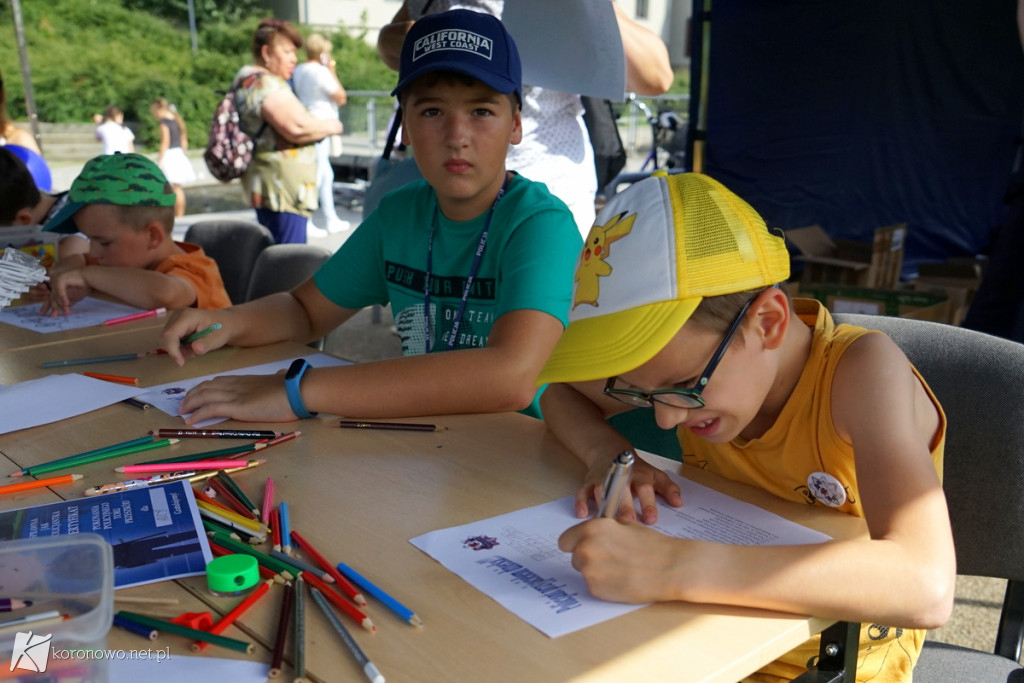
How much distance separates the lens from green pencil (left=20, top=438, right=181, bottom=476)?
4.19ft

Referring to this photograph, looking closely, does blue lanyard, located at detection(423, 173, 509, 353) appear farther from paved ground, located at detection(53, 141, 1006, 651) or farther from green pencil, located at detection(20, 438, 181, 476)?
paved ground, located at detection(53, 141, 1006, 651)

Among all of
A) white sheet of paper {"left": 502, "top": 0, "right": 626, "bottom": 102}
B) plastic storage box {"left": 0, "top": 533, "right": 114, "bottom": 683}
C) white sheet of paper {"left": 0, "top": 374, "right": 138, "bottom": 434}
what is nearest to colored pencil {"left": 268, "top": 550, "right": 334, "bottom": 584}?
plastic storage box {"left": 0, "top": 533, "right": 114, "bottom": 683}

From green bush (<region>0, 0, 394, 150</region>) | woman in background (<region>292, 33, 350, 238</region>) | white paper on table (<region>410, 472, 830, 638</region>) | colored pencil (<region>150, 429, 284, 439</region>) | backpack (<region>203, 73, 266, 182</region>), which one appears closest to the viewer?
white paper on table (<region>410, 472, 830, 638</region>)

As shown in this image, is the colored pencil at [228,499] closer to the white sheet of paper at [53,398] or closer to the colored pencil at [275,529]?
the colored pencil at [275,529]

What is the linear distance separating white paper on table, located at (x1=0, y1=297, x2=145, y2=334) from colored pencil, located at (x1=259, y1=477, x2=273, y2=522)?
4.26ft

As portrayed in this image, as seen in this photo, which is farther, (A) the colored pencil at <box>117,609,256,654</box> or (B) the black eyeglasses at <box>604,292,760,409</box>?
(B) the black eyeglasses at <box>604,292,760,409</box>

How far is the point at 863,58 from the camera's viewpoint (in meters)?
5.65

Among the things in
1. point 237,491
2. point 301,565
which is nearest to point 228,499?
point 237,491

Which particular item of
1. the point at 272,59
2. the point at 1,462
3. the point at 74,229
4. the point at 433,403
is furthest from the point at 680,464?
the point at 272,59

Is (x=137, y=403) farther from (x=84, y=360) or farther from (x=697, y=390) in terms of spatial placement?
(x=697, y=390)

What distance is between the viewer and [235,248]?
321 cm

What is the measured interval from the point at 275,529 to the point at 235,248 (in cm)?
232

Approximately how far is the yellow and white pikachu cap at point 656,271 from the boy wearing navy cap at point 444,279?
492 mm

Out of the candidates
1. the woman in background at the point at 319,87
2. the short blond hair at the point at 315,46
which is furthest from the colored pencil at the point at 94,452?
the short blond hair at the point at 315,46
